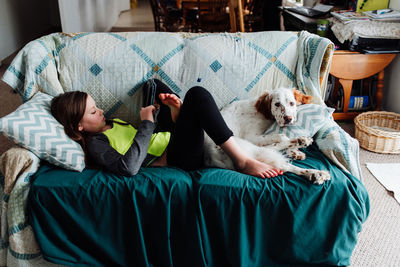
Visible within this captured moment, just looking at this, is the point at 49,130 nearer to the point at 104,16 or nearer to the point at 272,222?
the point at 272,222

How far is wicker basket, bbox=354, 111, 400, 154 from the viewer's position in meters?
2.50

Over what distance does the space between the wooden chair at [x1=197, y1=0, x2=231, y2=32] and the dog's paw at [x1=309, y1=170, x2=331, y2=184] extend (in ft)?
9.62

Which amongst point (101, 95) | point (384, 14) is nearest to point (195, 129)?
point (101, 95)

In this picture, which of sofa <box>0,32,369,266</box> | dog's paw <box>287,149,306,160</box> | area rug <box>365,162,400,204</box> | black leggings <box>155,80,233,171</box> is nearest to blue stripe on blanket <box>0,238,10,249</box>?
sofa <box>0,32,369,266</box>

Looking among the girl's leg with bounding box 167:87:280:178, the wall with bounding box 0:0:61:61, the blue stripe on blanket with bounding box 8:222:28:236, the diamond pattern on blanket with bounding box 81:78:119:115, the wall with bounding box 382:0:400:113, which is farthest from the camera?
the wall with bounding box 0:0:61:61

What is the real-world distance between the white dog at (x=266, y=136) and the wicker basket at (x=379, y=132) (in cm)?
100

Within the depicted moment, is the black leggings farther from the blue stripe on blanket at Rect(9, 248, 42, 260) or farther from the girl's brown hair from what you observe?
the blue stripe on blanket at Rect(9, 248, 42, 260)

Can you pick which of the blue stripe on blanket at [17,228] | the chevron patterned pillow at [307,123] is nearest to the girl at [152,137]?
the chevron patterned pillow at [307,123]

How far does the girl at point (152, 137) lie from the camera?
1525 mm

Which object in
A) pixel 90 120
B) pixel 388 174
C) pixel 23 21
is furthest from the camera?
pixel 23 21

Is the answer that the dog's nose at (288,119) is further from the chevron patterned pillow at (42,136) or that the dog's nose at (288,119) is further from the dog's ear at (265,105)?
the chevron patterned pillow at (42,136)

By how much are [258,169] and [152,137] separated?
578 millimetres

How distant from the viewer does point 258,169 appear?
4.97ft

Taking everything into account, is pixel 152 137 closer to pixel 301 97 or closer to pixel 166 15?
pixel 301 97
